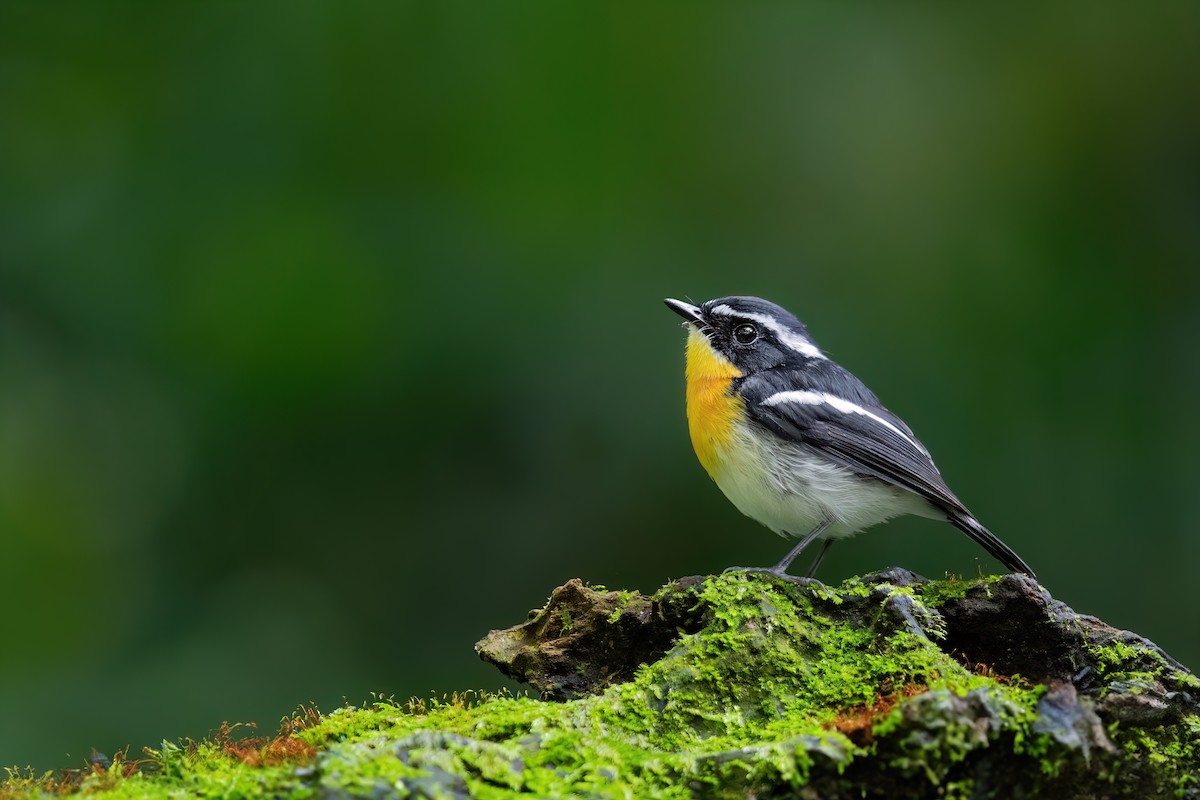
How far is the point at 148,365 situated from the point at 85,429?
574 mm

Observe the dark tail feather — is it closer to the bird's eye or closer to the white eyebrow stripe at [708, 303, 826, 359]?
the white eyebrow stripe at [708, 303, 826, 359]

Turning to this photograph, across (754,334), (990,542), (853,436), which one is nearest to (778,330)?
(754,334)

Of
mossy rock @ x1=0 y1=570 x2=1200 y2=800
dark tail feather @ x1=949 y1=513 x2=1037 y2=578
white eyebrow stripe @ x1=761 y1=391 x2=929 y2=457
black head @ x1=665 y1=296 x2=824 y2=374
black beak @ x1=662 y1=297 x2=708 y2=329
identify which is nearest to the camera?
mossy rock @ x1=0 y1=570 x2=1200 y2=800

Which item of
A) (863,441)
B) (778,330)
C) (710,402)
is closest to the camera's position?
(863,441)

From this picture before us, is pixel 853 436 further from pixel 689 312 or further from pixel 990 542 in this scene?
pixel 689 312

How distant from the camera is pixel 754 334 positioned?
19.4 ft

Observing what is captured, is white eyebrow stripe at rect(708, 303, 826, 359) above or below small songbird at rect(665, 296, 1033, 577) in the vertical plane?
above

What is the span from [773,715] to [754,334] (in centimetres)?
278

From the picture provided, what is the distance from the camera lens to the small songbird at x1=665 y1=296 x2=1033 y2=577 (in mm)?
5168

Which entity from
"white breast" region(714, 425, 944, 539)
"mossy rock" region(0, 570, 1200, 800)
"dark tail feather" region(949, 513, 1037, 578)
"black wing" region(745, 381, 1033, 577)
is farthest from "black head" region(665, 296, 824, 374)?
"mossy rock" region(0, 570, 1200, 800)

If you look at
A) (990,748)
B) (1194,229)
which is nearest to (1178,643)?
(1194,229)

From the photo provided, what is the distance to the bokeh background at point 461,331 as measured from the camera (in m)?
6.82

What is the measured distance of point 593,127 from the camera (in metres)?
7.61

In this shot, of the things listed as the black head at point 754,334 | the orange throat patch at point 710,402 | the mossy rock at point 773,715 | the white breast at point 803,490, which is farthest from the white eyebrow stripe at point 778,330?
the mossy rock at point 773,715
